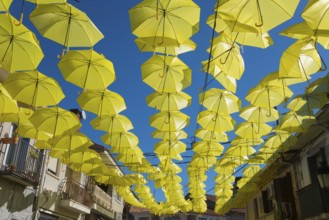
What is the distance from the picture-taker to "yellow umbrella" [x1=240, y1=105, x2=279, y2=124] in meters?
8.92

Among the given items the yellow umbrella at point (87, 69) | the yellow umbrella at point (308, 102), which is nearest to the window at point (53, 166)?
the yellow umbrella at point (87, 69)

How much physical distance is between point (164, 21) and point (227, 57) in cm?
152

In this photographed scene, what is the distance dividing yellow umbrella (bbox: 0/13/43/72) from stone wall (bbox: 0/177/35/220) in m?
7.16

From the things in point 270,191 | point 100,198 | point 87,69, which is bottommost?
point 270,191

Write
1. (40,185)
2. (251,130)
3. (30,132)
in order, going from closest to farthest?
(251,130) < (30,132) < (40,185)

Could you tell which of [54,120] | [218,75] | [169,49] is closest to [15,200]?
[54,120]

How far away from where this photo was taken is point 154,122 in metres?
9.18

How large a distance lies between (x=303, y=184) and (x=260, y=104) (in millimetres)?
7854

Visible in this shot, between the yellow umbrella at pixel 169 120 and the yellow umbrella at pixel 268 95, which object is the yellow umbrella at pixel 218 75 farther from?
the yellow umbrella at pixel 169 120

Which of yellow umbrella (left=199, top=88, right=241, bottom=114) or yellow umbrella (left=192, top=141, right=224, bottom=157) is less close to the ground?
yellow umbrella (left=199, top=88, right=241, bottom=114)

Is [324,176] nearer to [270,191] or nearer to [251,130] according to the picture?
[251,130]

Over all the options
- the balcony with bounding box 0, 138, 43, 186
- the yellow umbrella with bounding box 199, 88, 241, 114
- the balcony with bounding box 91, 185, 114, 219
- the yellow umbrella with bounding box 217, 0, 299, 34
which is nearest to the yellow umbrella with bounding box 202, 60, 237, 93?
the yellow umbrella with bounding box 199, 88, 241, 114

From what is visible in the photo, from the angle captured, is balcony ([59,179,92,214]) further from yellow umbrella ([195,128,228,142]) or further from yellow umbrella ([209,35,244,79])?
yellow umbrella ([209,35,244,79])

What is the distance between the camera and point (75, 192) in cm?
1906
